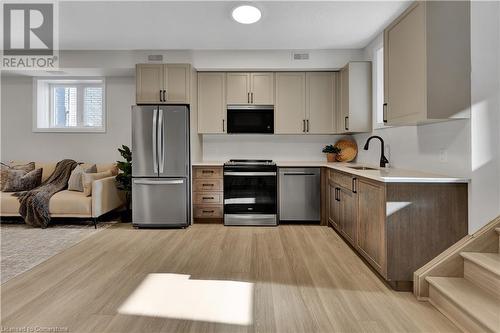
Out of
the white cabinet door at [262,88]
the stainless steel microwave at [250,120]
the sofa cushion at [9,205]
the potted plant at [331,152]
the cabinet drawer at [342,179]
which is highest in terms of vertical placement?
the white cabinet door at [262,88]

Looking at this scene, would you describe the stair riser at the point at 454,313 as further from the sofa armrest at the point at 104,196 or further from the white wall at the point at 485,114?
the sofa armrest at the point at 104,196

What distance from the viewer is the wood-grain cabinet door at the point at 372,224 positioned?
2529 millimetres

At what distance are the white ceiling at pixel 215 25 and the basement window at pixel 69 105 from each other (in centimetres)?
97

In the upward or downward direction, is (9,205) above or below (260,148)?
below

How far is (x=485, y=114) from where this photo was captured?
231 cm

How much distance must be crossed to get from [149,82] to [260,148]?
6.65 feet

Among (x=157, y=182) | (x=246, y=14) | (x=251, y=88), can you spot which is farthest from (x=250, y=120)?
(x=246, y=14)

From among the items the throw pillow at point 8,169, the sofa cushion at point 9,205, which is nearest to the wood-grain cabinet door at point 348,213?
the sofa cushion at point 9,205

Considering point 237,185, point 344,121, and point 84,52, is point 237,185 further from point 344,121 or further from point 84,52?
point 84,52

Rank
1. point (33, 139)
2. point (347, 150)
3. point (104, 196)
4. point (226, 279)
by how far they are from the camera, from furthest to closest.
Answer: point (33, 139), point (347, 150), point (104, 196), point (226, 279)

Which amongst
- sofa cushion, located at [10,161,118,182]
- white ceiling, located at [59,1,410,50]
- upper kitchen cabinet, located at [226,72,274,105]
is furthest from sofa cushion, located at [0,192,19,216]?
upper kitchen cabinet, located at [226,72,274,105]

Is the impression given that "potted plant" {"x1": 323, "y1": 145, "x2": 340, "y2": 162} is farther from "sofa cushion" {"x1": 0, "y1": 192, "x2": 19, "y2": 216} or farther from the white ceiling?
"sofa cushion" {"x1": 0, "y1": 192, "x2": 19, "y2": 216}

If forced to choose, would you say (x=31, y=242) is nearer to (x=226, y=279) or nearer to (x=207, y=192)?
(x=207, y=192)

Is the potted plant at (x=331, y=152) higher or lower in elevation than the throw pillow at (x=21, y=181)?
higher
